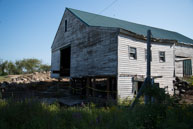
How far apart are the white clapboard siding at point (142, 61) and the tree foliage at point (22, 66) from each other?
56.0 meters

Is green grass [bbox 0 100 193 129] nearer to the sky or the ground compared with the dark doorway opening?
nearer to the ground

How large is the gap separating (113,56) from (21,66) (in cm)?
6113

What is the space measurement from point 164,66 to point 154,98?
38.6ft

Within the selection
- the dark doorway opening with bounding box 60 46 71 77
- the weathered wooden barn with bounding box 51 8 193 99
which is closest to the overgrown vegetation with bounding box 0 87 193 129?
the weathered wooden barn with bounding box 51 8 193 99

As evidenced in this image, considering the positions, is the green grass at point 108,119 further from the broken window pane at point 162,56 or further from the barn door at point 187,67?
the barn door at point 187,67

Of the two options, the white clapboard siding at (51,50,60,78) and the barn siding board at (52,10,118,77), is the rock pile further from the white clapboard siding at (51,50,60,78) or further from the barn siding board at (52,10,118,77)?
the white clapboard siding at (51,50,60,78)

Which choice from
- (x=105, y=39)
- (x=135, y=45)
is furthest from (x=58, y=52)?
(x=135, y=45)

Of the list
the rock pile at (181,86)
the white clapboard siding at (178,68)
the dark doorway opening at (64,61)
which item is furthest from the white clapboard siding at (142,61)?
the dark doorway opening at (64,61)

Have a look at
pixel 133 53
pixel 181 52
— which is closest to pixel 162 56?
pixel 133 53

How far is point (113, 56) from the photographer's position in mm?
12117

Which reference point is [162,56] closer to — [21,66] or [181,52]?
[181,52]

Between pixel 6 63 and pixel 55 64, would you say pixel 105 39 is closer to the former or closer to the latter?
pixel 55 64

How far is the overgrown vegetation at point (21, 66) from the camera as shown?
56275 mm

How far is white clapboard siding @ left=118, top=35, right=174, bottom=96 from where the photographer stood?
12148 millimetres
